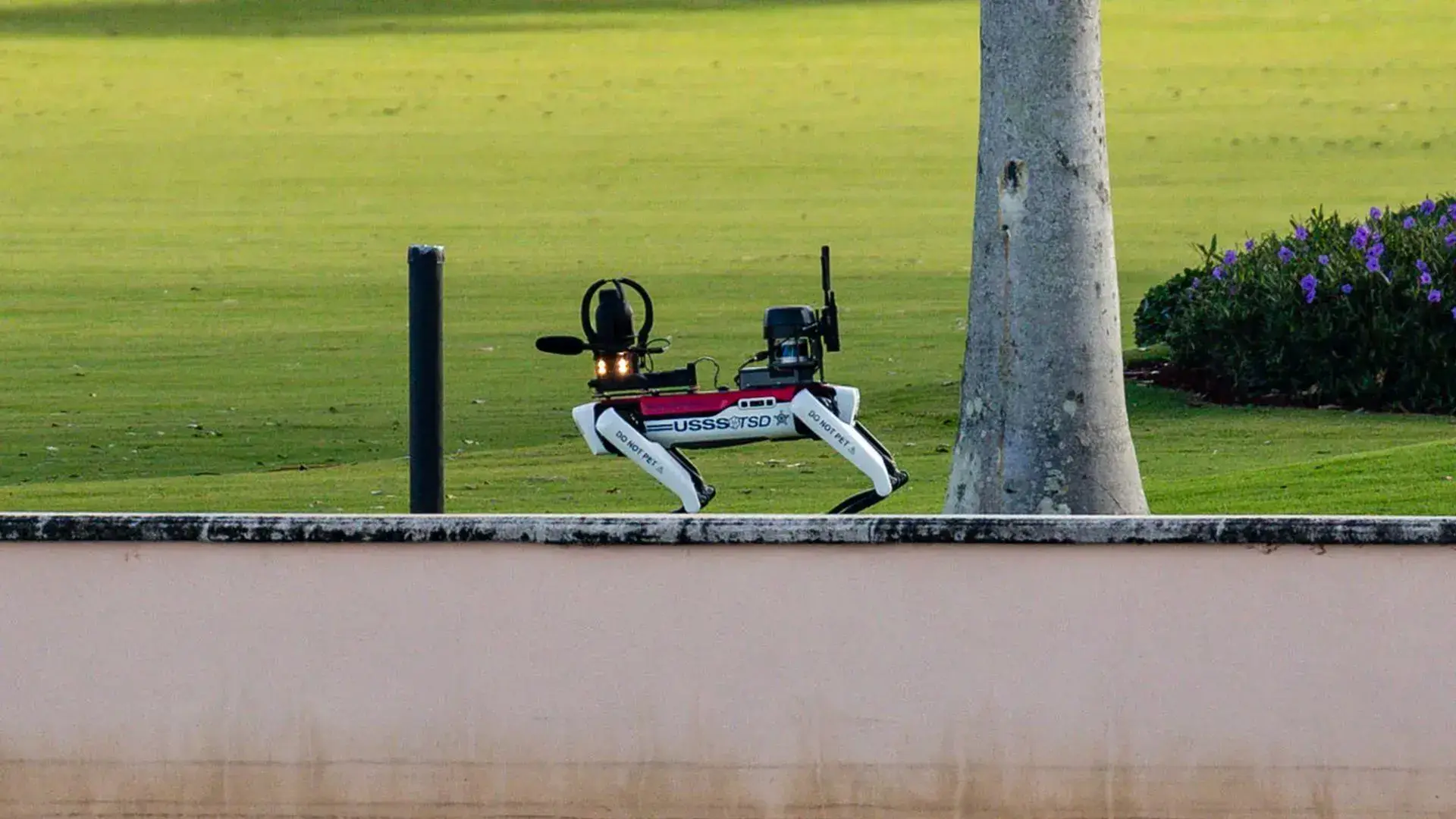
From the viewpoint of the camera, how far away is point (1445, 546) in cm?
689

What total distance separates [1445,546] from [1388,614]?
245 millimetres

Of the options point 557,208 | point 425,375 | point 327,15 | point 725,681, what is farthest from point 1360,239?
point 327,15

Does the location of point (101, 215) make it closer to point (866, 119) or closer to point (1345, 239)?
point (866, 119)

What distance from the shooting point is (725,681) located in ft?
23.9

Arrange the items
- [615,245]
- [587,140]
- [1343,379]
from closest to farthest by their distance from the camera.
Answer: [1343,379], [615,245], [587,140]

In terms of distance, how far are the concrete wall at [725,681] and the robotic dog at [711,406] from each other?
3.77ft

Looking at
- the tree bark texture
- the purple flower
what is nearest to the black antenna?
the tree bark texture

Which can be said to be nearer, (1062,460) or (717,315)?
(1062,460)

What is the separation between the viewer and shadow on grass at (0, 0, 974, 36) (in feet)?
240

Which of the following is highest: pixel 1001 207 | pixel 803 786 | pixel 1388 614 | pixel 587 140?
pixel 587 140

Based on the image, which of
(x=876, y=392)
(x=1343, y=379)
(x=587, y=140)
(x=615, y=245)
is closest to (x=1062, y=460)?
(x=1343, y=379)

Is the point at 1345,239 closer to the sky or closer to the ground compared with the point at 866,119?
closer to the ground

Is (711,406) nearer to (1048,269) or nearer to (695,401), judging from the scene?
(695,401)

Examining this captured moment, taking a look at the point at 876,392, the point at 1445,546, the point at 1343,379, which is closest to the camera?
the point at 1445,546
